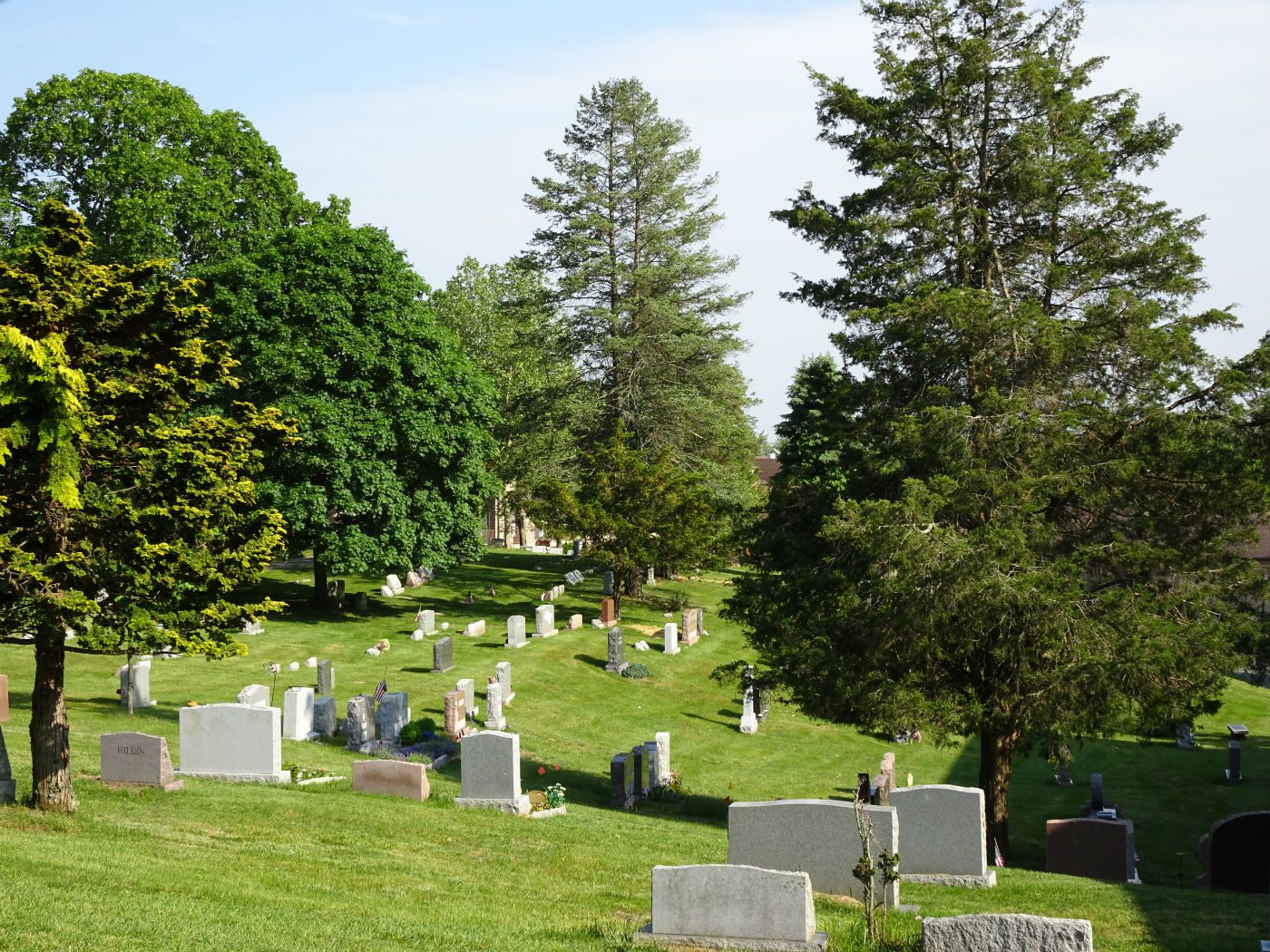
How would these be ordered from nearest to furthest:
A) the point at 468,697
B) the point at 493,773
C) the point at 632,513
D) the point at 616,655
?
the point at 493,773, the point at 468,697, the point at 616,655, the point at 632,513

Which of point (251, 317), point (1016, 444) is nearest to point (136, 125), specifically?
point (251, 317)

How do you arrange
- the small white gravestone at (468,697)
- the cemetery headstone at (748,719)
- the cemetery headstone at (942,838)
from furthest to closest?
the cemetery headstone at (748,719) < the small white gravestone at (468,697) < the cemetery headstone at (942,838)

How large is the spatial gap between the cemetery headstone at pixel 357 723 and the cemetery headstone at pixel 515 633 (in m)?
11.4

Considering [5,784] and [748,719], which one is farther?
[748,719]

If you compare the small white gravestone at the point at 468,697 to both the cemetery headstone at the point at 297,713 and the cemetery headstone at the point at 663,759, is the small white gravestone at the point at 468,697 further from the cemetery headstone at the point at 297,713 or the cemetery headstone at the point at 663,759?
the cemetery headstone at the point at 663,759

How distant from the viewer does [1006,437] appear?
2041cm

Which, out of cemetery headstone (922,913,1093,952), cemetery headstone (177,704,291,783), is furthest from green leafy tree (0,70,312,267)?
cemetery headstone (922,913,1093,952)

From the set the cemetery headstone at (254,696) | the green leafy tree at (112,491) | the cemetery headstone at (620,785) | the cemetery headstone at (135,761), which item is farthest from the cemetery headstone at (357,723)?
the green leafy tree at (112,491)

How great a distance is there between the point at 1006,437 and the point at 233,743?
13135mm

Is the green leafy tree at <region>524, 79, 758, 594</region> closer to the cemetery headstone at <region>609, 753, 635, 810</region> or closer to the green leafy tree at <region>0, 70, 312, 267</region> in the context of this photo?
the green leafy tree at <region>0, 70, 312, 267</region>

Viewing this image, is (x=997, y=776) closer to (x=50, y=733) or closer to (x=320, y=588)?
(x=50, y=733)

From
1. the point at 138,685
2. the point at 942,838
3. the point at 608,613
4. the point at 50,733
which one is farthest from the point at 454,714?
the point at 608,613

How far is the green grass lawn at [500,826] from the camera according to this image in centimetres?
1135

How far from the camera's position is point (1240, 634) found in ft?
66.5
